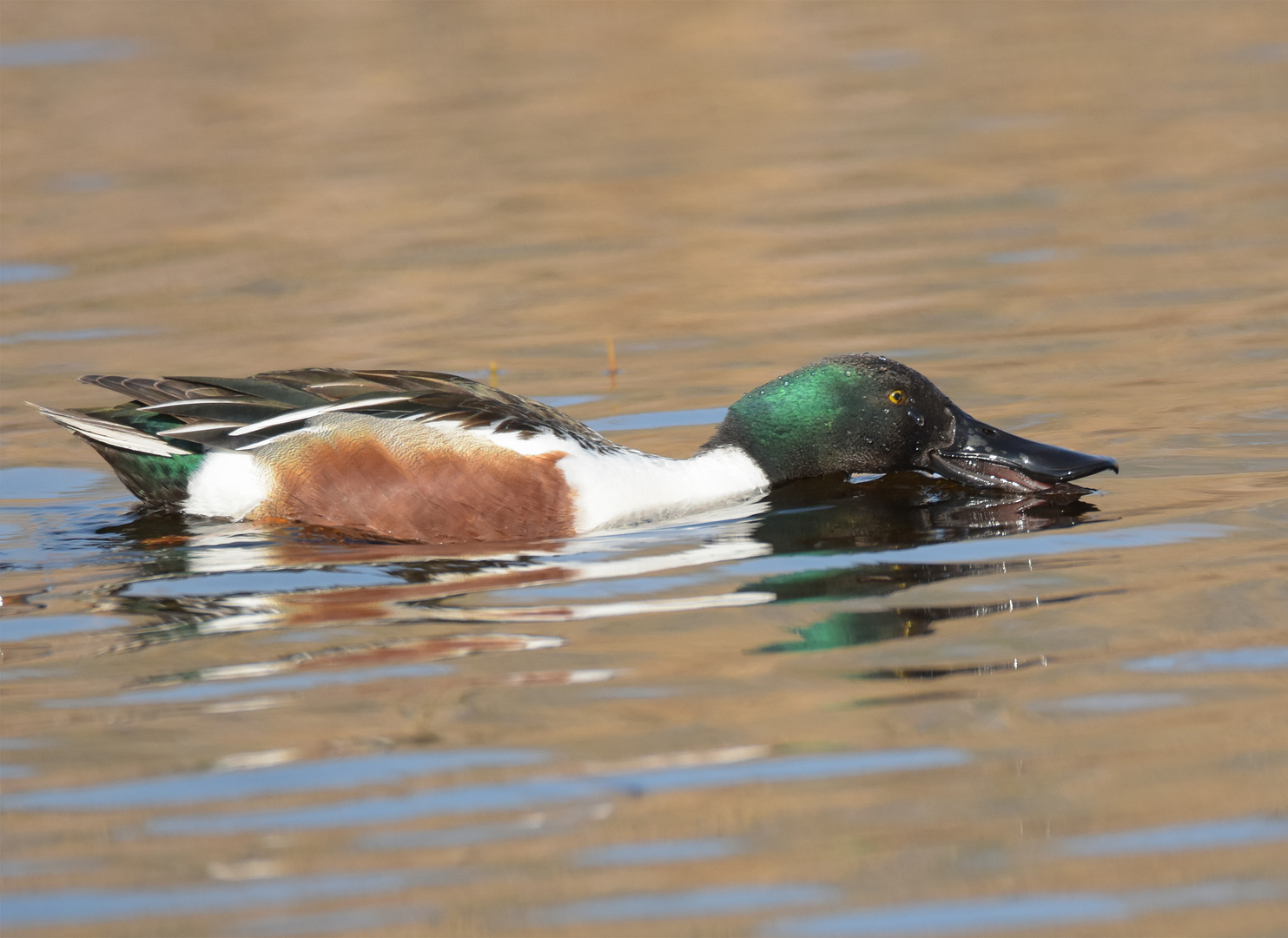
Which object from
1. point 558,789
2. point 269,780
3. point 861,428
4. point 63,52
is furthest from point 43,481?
point 63,52

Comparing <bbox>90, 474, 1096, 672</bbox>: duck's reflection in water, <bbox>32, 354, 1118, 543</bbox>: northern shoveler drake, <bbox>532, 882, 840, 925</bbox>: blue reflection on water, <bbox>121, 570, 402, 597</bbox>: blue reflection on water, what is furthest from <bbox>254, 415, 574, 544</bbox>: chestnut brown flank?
<bbox>532, 882, 840, 925</bbox>: blue reflection on water

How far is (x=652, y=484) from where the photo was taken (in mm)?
6227

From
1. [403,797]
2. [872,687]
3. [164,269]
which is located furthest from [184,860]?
[164,269]

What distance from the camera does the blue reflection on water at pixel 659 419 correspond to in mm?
7648

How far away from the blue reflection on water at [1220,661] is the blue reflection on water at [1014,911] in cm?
112

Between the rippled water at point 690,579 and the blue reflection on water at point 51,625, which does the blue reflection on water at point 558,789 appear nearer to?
the rippled water at point 690,579

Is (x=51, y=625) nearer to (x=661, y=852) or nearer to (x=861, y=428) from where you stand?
(x=661, y=852)

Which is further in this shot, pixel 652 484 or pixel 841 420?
pixel 841 420

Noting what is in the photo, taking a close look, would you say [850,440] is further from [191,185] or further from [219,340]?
[191,185]

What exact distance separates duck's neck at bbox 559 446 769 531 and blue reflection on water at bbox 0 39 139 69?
13.7m

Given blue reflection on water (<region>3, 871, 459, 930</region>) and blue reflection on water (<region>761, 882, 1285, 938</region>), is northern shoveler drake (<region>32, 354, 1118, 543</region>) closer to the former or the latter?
blue reflection on water (<region>3, 871, 459, 930</region>)

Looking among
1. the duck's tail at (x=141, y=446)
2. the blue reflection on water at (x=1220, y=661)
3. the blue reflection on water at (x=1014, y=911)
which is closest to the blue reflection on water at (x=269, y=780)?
the blue reflection on water at (x=1014, y=911)

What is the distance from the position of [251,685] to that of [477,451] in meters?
1.66

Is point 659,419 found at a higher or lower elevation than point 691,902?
higher
